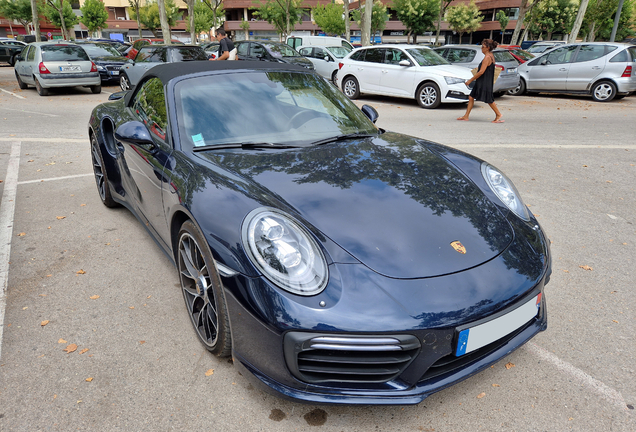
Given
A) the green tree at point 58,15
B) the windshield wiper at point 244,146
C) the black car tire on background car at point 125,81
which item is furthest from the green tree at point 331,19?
the windshield wiper at point 244,146

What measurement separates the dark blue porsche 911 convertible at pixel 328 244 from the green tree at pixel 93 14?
7014 cm

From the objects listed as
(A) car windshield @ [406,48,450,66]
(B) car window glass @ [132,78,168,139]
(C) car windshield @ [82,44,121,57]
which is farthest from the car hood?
(C) car windshield @ [82,44,121,57]

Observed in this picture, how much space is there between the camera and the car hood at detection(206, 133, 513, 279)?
6.88ft

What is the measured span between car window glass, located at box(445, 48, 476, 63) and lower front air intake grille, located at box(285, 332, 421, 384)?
13787 millimetres

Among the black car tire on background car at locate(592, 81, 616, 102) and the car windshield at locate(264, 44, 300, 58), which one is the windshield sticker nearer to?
the black car tire on background car at locate(592, 81, 616, 102)

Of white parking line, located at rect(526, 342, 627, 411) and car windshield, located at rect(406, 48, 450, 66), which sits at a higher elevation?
car windshield, located at rect(406, 48, 450, 66)

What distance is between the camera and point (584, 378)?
7.84ft

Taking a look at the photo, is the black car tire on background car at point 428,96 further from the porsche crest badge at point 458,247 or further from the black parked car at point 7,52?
the black parked car at point 7,52

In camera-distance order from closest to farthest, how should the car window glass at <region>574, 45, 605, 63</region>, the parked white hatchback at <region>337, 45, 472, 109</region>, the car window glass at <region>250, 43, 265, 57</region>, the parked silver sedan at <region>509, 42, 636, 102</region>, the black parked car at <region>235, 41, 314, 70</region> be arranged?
the parked white hatchback at <region>337, 45, 472, 109</region>, the parked silver sedan at <region>509, 42, 636, 102</region>, the car window glass at <region>574, 45, 605, 63</region>, the black parked car at <region>235, 41, 314, 70</region>, the car window glass at <region>250, 43, 265, 57</region>

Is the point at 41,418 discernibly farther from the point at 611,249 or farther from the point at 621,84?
the point at 621,84

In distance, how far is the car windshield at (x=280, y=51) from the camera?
16353 mm

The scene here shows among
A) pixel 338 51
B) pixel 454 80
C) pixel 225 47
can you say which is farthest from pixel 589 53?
pixel 225 47

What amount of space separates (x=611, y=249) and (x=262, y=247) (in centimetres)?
331

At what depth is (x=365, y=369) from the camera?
1.90 m
